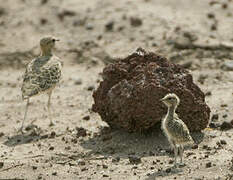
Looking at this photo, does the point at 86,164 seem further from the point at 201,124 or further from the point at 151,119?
the point at 201,124

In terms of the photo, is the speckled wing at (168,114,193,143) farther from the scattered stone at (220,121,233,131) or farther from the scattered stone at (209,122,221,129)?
the scattered stone at (209,122,221,129)

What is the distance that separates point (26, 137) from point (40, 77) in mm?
1097

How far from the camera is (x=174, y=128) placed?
962cm

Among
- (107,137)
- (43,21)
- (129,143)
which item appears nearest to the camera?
(129,143)

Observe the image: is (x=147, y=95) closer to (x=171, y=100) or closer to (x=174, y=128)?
(x=171, y=100)

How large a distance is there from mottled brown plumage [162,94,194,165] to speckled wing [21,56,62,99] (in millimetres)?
2764

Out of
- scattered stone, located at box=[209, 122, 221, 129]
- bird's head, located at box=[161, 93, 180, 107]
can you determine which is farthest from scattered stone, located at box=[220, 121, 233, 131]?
bird's head, located at box=[161, 93, 180, 107]

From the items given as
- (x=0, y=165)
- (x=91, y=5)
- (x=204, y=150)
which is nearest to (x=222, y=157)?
(x=204, y=150)

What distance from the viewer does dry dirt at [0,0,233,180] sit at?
1008 cm

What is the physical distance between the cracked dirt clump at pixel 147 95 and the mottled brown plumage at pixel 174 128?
27.0 inches

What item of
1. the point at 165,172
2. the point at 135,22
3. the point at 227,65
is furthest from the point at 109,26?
the point at 165,172

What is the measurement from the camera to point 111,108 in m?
11.0

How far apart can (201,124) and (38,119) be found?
3.47 m

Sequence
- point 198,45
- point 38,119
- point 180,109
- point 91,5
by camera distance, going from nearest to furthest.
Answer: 1. point 180,109
2. point 38,119
3. point 198,45
4. point 91,5
